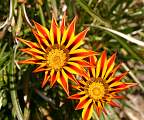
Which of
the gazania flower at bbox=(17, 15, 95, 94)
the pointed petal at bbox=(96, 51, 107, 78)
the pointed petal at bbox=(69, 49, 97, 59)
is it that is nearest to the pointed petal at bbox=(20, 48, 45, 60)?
the gazania flower at bbox=(17, 15, 95, 94)

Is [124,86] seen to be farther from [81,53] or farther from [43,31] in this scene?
[43,31]

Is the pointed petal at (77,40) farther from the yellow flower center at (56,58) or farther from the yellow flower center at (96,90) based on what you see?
the yellow flower center at (96,90)

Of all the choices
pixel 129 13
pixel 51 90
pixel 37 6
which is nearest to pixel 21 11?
pixel 37 6

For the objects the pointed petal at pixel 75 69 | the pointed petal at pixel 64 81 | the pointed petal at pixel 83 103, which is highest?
the pointed petal at pixel 75 69

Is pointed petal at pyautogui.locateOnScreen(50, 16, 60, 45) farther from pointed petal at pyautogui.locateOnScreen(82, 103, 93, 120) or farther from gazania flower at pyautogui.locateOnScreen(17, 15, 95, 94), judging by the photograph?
pointed petal at pyautogui.locateOnScreen(82, 103, 93, 120)

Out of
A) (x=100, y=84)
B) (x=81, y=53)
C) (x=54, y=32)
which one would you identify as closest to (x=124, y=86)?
(x=100, y=84)

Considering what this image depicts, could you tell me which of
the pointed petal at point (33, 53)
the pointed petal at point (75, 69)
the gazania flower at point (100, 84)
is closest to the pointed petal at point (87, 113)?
the gazania flower at point (100, 84)

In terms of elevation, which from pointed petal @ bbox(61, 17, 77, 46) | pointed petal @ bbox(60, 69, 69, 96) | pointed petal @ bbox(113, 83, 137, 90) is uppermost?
pointed petal @ bbox(61, 17, 77, 46)

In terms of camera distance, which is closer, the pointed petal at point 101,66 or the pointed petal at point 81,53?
the pointed petal at point 81,53
